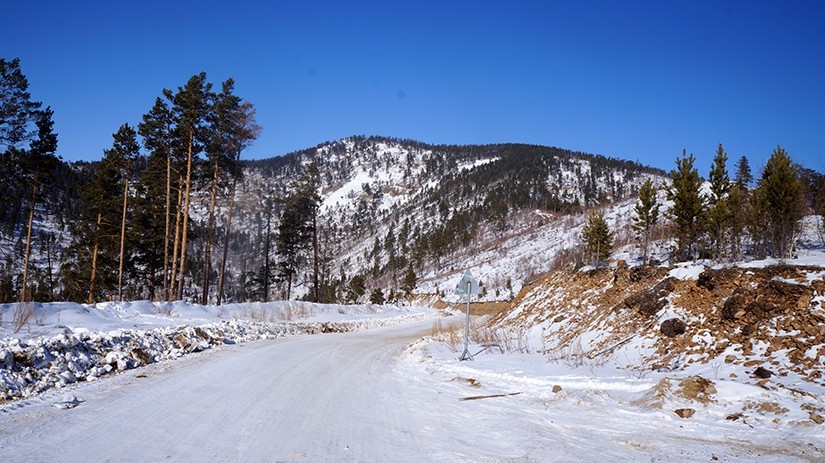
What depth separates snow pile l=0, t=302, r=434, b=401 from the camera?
21.7 ft

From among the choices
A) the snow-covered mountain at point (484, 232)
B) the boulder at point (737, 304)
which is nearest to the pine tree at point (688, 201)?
the snow-covered mountain at point (484, 232)

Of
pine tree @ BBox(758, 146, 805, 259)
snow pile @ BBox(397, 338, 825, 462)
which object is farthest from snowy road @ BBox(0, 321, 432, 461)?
pine tree @ BBox(758, 146, 805, 259)

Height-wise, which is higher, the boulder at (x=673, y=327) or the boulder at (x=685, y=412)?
the boulder at (x=673, y=327)

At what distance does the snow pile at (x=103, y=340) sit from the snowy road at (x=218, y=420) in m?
0.58

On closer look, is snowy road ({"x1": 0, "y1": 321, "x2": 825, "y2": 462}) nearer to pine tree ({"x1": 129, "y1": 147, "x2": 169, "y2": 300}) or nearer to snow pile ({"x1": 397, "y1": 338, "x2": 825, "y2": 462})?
snow pile ({"x1": 397, "y1": 338, "x2": 825, "y2": 462})

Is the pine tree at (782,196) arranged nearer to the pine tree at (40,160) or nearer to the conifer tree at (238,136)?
the conifer tree at (238,136)

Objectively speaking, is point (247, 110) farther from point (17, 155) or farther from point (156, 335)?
point (156, 335)

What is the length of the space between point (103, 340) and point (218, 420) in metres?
5.14

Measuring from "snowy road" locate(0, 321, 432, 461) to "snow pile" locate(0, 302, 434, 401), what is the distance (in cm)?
58

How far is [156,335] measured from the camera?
10766 millimetres

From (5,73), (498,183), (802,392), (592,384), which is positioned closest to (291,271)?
(5,73)

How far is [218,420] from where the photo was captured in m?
5.41

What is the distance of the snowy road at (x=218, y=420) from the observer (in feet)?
14.2

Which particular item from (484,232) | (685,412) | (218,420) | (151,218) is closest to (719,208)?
(685,412)
